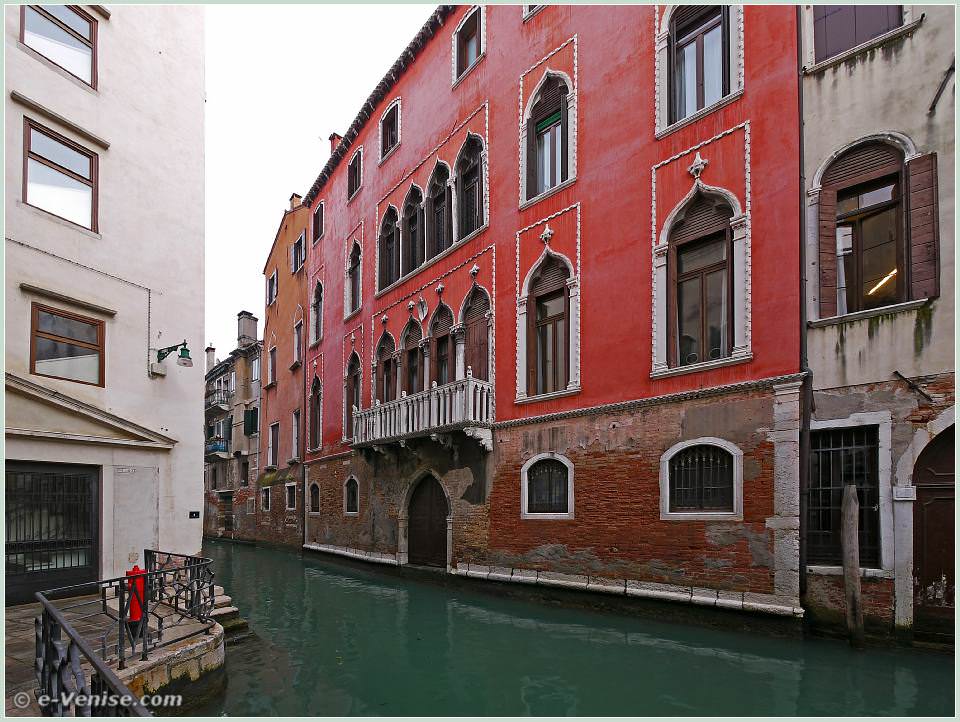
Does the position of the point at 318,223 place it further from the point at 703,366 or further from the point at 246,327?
the point at 703,366

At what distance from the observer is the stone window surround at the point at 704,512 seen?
916 cm

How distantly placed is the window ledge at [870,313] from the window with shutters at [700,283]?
4.35 feet

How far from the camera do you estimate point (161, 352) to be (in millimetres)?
11023

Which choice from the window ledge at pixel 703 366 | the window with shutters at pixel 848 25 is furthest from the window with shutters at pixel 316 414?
the window with shutters at pixel 848 25

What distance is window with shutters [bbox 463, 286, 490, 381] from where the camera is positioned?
46.7 ft

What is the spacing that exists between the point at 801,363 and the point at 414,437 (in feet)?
28.9

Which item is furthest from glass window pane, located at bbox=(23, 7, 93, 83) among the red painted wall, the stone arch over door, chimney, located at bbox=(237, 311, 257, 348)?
chimney, located at bbox=(237, 311, 257, 348)

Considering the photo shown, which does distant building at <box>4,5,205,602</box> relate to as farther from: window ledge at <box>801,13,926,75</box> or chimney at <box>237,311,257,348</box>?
chimney at <box>237,311,257,348</box>

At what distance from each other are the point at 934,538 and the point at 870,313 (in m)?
2.68

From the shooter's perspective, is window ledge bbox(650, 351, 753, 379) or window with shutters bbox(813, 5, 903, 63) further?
window ledge bbox(650, 351, 753, 379)

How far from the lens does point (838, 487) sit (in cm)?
845

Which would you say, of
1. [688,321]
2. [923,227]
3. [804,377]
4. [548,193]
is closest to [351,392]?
[548,193]

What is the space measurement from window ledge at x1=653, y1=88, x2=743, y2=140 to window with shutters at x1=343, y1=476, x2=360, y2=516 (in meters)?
12.6

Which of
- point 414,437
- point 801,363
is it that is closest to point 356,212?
point 414,437
